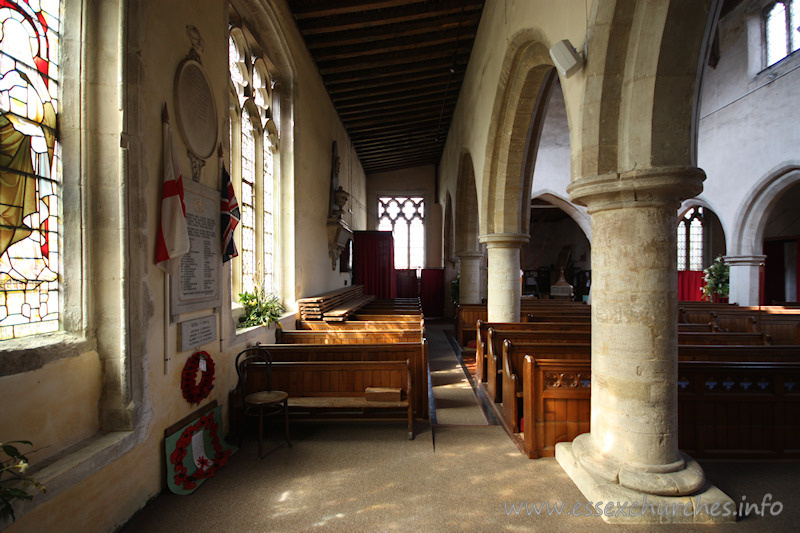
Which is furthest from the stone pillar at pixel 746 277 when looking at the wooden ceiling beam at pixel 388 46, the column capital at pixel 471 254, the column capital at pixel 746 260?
the wooden ceiling beam at pixel 388 46

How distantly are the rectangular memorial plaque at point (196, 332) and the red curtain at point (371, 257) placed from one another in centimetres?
741

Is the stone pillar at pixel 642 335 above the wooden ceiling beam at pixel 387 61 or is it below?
below

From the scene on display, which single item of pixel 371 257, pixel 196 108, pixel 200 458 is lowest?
pixel 200 458

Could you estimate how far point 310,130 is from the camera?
6711 millimetres

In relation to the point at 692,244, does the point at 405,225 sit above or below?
above

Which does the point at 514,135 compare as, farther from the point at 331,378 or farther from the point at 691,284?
the point at 691,284

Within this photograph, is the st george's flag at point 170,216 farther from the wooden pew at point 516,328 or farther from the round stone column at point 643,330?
the wooden pew at point 516,328

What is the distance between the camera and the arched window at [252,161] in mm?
4559

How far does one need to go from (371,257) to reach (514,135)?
18.9 feet

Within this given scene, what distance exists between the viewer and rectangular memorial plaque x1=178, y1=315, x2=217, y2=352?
9.97 ft

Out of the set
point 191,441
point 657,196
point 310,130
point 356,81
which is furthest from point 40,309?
point 356,81

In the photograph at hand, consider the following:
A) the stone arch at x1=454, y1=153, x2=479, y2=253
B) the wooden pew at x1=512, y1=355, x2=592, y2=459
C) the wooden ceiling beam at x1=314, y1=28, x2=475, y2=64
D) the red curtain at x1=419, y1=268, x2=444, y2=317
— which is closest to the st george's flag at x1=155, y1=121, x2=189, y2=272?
the wooden pew at x1=512, y1=355, x2=592, y2=459

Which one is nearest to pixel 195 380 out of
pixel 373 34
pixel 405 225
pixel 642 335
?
pixel 642 335

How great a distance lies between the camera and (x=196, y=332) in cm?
323
